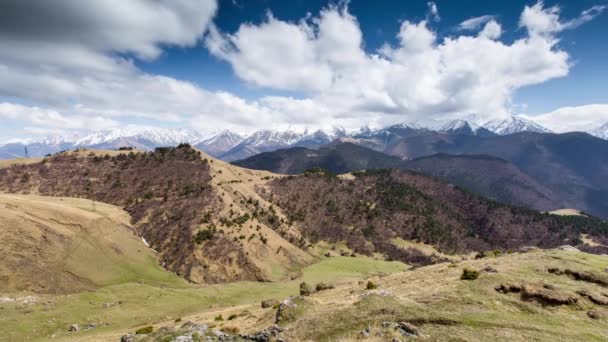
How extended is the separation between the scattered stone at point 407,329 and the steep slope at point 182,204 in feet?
275

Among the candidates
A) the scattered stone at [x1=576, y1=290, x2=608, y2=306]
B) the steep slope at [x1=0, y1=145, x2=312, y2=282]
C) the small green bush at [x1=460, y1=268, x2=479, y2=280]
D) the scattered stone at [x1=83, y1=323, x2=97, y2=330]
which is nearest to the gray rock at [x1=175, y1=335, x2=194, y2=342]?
the small green bush at [x1=460, y1=268, x2=479, y2=280]

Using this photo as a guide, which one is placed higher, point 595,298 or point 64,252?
point 595,298

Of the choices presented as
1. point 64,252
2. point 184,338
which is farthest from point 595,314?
point 64,252

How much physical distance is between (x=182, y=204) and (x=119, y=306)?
77.0m

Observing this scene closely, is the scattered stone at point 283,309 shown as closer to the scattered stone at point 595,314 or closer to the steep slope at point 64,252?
the scattered stone at point 595,314

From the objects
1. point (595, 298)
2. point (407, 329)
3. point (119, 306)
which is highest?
point (595, 298)

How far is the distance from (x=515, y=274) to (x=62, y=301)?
72073 mm

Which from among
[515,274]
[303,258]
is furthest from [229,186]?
[515,274]

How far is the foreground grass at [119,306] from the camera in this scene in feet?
156

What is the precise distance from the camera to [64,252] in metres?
77.8

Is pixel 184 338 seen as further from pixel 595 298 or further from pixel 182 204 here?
pixel 182 204

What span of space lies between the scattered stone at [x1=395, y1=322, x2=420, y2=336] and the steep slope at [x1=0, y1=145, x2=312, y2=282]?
8391 cm

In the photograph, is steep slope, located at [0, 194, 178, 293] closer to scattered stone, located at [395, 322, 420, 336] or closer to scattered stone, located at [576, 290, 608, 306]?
scattered stone, located at [395, 322, 420, 336]

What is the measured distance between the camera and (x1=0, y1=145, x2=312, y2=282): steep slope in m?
107
